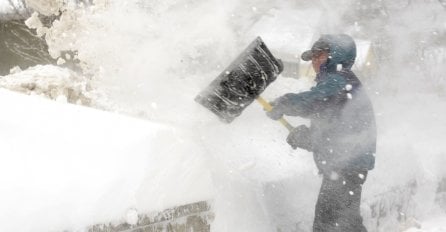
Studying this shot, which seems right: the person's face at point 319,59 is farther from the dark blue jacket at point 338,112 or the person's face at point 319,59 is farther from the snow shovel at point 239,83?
the snow shovel at point 239,83

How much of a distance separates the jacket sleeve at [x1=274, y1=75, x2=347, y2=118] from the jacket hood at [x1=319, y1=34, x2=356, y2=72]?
4.6 inches

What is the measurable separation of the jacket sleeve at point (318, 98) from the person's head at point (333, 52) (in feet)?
0.41

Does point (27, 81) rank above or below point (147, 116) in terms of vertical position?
above

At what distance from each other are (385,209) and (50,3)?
4.11 meters

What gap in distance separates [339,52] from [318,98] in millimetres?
371

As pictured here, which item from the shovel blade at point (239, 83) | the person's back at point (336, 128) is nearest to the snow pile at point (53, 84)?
the shovel blade at point (239, 83)

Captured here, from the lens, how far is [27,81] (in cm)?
409

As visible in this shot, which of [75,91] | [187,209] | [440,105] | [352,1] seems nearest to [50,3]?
[75,91]

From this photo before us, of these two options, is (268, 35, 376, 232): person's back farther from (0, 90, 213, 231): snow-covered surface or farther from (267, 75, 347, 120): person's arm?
(0, 90, 213, 231): snow-covered surface

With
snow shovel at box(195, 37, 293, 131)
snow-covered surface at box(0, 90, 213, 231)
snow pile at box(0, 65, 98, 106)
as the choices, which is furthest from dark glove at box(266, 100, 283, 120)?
snow pile at box(0, 65, 98, 106)

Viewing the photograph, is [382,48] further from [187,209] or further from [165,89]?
[187,209]

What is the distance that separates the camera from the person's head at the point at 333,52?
3.31 m

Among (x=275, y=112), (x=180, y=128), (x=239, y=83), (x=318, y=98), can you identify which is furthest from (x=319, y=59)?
(x=180, y=128)

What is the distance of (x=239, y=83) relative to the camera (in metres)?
3.29
